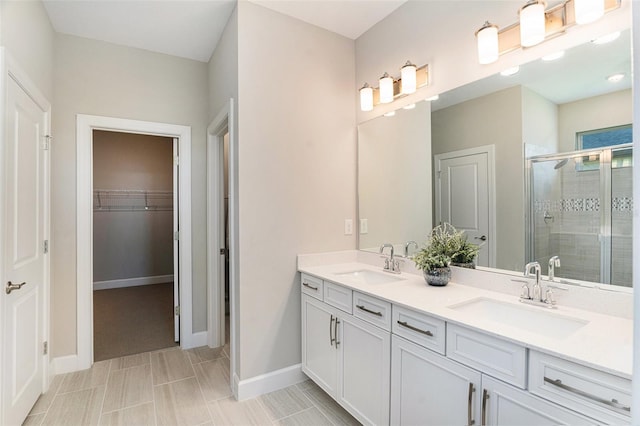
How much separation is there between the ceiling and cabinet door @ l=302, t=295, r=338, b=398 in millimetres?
2123

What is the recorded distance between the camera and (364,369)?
1.77m

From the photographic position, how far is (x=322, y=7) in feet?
7.55

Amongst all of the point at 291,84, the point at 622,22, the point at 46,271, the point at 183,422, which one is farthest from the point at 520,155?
the point at 46,271

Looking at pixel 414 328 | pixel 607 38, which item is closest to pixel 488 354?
pixel 414 328

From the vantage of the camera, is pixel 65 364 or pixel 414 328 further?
pixel 65 364

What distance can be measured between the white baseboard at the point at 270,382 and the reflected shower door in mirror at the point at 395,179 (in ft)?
3.66

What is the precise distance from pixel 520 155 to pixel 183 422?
2.54m

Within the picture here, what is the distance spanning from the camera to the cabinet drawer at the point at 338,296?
1912mm

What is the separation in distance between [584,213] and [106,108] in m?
3.48

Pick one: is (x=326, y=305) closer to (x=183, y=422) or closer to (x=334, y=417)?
(x=334, y=417)

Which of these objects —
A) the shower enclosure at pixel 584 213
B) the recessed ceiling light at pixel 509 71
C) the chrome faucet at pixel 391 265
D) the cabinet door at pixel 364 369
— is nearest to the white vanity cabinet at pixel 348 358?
the cabinet door at pixel 364 369

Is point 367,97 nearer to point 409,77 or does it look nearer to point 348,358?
point 409,77

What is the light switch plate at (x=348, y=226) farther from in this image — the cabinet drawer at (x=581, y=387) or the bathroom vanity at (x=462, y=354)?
the cabinet drawer at (x=581, y=387)

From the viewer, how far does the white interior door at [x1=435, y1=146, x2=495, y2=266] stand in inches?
73.0
